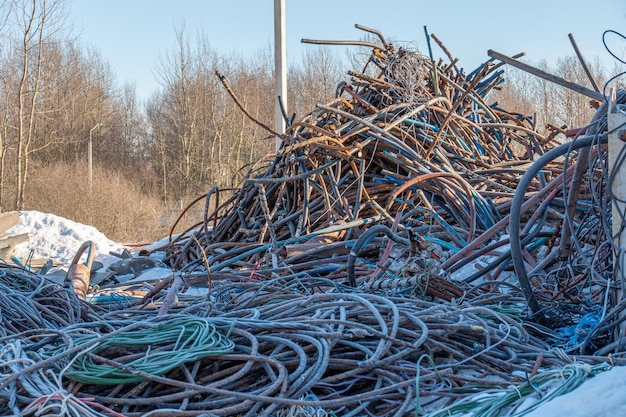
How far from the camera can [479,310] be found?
3588mm

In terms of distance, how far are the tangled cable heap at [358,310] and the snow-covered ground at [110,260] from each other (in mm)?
140

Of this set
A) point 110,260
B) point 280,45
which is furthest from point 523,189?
point 280,45

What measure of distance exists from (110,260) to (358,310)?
619 cm

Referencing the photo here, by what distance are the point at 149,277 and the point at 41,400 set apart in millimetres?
4512

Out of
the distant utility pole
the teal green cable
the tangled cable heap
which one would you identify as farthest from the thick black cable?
the distant utility pole

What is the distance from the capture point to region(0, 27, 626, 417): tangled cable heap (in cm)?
275

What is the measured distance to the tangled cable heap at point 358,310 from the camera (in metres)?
2.75

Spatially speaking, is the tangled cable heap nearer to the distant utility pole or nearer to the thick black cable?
the thick black cable

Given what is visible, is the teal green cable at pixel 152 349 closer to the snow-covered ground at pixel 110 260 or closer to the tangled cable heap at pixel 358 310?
the tangled cable heap at pixel 358 310

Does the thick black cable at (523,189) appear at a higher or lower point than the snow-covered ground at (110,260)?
higher

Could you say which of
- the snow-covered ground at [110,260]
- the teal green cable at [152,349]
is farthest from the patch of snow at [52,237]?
the teal green cable at [152,349]

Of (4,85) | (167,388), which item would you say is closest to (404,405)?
(167,388)

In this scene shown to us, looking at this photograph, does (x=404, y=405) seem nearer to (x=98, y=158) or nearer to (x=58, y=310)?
(x=58, y=310)

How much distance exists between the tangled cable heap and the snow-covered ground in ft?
0.46
